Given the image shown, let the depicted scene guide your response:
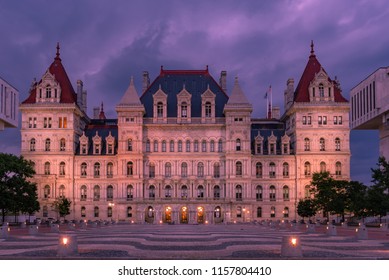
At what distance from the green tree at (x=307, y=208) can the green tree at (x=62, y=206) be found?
3875 centimetres

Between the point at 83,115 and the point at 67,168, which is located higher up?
the point at 83,115

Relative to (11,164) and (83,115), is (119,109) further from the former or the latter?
(11,164)

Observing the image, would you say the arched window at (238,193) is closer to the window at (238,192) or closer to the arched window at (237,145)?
the window at (238,192)

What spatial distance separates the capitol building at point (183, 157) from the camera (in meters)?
106

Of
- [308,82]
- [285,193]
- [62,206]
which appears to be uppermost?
[308,82]

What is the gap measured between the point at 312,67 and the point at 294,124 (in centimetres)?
1173

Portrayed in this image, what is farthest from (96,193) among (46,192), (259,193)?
(259,193)

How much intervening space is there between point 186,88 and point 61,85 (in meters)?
23.2

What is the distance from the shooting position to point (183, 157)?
351ft

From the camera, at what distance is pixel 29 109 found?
10719 cm

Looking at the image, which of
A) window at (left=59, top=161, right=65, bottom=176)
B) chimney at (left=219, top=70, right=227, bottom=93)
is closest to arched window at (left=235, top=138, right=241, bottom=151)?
chimney at (left=219, top=70, right=227, bottom=93)

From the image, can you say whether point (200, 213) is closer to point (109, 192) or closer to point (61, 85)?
point (109, 192)

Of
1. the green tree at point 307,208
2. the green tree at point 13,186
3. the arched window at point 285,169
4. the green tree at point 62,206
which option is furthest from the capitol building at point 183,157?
the green tree at point 13,186
